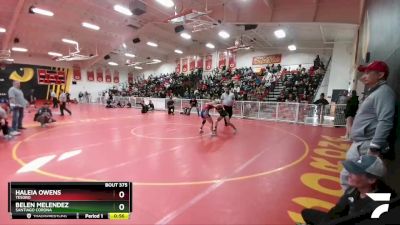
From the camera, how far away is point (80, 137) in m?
Result: 7.15

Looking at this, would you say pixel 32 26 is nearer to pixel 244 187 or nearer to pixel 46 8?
pixel 46 8

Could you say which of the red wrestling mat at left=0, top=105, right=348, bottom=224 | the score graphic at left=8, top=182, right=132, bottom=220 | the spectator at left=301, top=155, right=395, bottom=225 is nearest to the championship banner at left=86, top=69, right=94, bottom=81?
the red wrestling mat at left=0, top=105, right=348, bottom=224

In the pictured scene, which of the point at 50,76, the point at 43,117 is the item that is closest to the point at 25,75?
the point at 50,76

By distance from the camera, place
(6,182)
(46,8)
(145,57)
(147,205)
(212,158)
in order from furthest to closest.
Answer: (145,57) < (46,8) < (212,158) < (6,182) < (147,205)

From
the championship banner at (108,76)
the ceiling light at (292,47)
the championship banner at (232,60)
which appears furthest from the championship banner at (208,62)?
the championship banner at (108,76)

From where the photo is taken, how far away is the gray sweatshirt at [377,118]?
2.03 meters

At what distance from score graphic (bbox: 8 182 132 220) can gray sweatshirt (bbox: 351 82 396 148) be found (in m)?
2.39

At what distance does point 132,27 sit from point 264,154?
50.8ft

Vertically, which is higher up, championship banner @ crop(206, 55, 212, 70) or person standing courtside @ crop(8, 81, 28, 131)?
championship banner @ crop(206, 55, 212, 70)

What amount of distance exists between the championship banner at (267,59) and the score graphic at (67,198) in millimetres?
22379

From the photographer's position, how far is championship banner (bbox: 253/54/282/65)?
872 inches

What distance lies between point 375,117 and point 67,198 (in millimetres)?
3049

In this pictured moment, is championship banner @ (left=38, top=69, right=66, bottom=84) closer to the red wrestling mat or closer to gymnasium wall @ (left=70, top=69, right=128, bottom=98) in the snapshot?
gymnasium wall @ (left=70, top=69, right=128, bottom=98)

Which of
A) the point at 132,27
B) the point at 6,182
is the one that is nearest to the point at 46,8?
the point at 132,27
